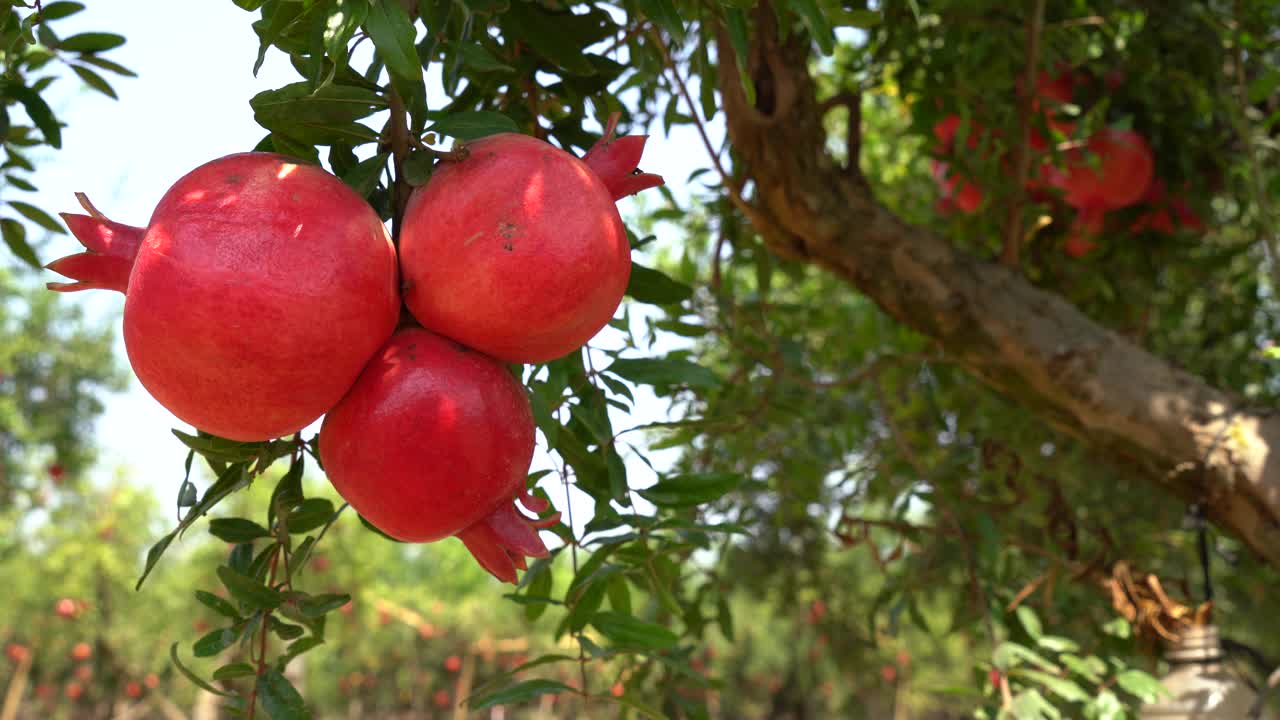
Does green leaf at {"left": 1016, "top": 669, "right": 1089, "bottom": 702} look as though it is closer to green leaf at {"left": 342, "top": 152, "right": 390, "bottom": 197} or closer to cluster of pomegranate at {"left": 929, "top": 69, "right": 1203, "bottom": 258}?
cluster of pomegranate at {"left": 929, "top": 69, "right": 1203, "bottom": 258}

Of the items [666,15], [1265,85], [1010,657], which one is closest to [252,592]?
[666,15]

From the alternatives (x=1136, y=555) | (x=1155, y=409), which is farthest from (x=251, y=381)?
(x=1136, y=555)

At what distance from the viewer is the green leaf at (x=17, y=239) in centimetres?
169

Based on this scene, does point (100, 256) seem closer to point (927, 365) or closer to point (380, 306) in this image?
point (380, 306)

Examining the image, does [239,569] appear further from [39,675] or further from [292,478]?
[39,675]

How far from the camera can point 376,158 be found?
870 mm

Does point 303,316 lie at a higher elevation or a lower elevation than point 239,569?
higher

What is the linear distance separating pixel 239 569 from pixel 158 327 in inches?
18.4

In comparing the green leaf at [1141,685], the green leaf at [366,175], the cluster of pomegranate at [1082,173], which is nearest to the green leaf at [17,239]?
the green leaf at [366,175]

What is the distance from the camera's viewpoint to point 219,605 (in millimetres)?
1018

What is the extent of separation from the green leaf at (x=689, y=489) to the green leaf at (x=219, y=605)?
490mm

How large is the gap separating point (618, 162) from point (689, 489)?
54 cm

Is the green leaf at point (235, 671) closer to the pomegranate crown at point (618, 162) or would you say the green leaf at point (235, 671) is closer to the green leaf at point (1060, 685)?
the pomegranate crown at point (618, 162)

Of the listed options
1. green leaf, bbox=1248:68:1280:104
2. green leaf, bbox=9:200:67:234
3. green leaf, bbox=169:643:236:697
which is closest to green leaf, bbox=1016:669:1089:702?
green leaf, bbox=1248:68:1280:104
